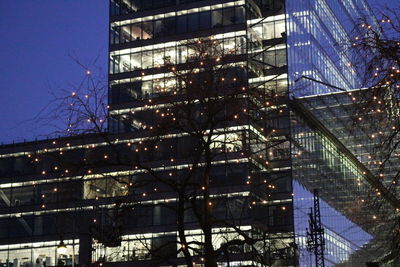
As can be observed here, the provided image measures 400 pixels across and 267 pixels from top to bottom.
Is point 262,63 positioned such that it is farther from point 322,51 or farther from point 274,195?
point 274,195

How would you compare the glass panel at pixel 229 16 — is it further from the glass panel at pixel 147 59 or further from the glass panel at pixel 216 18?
the glass panel at pixel 147 59

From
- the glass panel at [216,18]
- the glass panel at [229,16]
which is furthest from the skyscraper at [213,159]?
the glass panel at [216,18]

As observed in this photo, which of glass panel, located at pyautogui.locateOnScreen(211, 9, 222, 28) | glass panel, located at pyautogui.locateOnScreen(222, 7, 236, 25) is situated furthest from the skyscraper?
glass panel, located at pyautogui.locateOnScreen(211, 9, 222, 28)

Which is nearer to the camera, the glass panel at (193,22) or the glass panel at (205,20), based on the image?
the glass panel at (205,20)

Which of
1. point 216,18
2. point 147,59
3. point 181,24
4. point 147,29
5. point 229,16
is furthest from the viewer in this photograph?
point 147,29

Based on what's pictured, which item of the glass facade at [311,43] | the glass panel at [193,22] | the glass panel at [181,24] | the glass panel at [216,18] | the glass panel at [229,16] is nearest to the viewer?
the glass facade at [311,43]

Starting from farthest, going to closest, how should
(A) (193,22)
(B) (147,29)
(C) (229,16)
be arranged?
(B) (147,29), (A) (193,22), (C) (229,16)

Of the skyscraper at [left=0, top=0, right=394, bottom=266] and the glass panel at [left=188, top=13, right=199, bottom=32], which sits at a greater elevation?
the glass panel at [left=188, top=13, right=199, bottom=32]

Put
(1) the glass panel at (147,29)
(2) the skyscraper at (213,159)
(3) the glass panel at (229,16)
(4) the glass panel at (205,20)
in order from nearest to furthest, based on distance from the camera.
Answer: (2) the skyscraper at (213,159) < (3) the glass panel at (229,16) < (4) the glass panel at (205,20) < (1) the glass panel at (147,29)

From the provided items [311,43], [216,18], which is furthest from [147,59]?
[311,43]

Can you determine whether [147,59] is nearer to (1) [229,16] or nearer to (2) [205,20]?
(2) [205,20]

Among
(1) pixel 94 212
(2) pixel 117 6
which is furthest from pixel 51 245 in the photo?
(2) pixel 117 6

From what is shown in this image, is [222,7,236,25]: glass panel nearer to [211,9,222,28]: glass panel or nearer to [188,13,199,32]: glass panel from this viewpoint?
[211,9,222,28]: glass panel

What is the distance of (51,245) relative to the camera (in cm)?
8244
